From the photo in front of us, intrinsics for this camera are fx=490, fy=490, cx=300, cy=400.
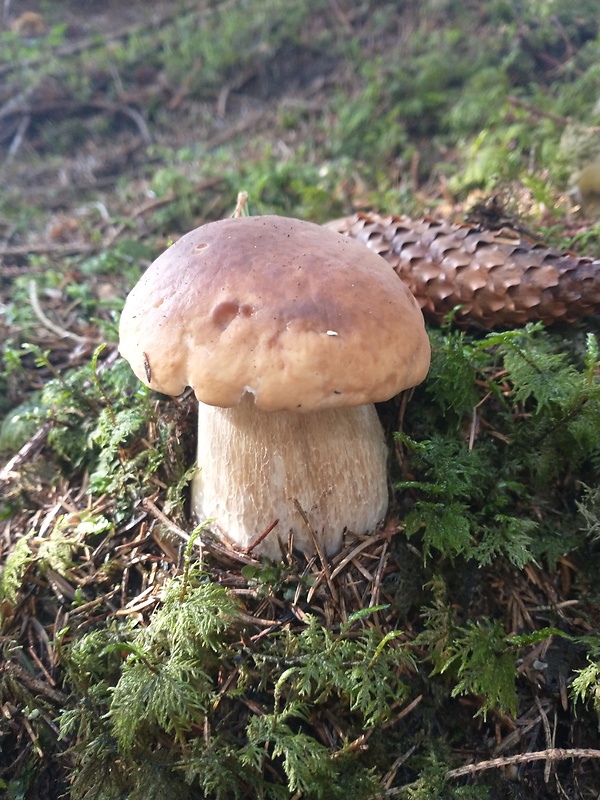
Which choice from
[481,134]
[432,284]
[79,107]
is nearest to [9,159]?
[79,107]

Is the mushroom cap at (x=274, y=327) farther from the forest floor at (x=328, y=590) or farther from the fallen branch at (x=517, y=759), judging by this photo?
the fallen branch at (x=517, y=759)

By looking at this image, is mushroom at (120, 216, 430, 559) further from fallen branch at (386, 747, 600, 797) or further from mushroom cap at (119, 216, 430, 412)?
fallen branch at (386, 747, 600, 797)

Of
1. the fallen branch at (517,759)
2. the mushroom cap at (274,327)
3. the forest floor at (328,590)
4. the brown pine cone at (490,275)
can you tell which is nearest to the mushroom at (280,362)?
the mushroom cap at (274,327)

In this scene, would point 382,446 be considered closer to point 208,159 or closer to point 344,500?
point 344,500

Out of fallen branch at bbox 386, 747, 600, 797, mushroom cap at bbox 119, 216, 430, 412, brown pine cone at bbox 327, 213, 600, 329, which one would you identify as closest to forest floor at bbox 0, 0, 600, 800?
fallen branch at bbox 386, 747, 600, 797

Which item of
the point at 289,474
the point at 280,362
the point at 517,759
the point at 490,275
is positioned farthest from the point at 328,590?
the point at 490,275

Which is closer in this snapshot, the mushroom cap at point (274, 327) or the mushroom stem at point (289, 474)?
the mushroom cap at point (274, 327)
